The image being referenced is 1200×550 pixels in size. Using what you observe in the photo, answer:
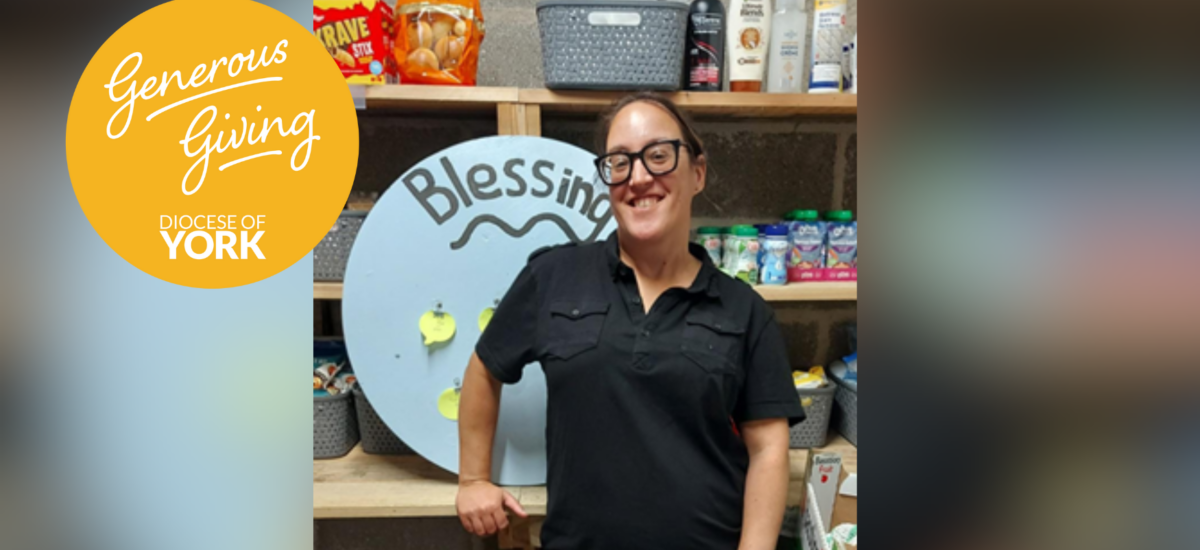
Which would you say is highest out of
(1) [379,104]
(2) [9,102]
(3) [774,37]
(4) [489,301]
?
(3) [774,37]

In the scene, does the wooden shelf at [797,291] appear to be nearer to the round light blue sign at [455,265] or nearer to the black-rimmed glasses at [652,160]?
the round light blue sign at [455,265]

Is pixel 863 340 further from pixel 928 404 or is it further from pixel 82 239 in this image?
pixel 82 239

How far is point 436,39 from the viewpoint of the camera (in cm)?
129

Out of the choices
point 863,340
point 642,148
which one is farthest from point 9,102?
point 642,148

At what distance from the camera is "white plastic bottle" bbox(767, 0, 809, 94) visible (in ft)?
4.50

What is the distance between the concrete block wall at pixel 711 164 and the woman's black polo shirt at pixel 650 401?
0.55 meters

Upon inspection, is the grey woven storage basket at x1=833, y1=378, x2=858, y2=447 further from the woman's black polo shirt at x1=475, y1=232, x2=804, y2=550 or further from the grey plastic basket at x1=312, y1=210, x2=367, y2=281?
the grey plastic basket at x1=312, y1=210, x2=367, y2=281

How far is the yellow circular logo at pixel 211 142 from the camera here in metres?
0.32

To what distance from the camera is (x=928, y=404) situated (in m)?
0.20

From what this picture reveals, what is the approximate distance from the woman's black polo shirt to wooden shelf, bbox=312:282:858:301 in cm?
21

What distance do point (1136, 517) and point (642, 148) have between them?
3.02 ft

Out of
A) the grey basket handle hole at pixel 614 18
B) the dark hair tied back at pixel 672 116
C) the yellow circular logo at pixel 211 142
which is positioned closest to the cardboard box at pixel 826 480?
the dark hair tied back at pixel 672 116

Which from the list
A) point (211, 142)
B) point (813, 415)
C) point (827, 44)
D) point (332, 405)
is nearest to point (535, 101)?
point (827, 44)

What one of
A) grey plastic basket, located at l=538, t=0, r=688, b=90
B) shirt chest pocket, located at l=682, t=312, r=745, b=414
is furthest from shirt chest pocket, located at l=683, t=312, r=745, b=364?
grey plastic basket, located at l=538, t=0, r=688, b=90
